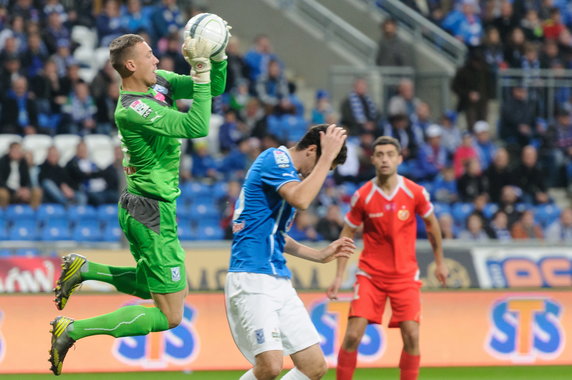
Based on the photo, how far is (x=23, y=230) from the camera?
14484mm

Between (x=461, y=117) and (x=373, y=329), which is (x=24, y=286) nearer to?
(x=373, y=329)

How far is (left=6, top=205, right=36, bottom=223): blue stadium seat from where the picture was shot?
571 inches

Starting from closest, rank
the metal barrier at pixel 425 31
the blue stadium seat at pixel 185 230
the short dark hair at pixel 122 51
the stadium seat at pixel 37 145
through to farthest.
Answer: the short dark hair at pixel 122 51
the blue stadium seat at pixel 185 230
the stadium seat at pixel 37 145
the metal barrier at pixel 425 31

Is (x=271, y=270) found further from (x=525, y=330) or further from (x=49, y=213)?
(x=49, y=213)

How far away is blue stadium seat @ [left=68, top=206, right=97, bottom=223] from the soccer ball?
7.74 meters

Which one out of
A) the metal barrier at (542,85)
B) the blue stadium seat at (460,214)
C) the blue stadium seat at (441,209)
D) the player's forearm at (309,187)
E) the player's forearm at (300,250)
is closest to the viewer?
the player's forearm at (309,187)

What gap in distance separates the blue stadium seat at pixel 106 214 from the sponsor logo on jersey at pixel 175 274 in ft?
23.5

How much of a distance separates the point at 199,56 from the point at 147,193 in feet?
3.37

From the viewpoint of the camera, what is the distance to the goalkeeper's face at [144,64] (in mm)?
7484

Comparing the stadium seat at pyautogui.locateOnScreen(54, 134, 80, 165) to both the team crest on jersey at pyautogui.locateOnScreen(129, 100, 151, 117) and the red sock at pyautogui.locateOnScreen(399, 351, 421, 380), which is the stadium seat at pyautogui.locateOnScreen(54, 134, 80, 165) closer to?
the red sock at pyautogui.locateOnScreen(399, 351, 421, 380)

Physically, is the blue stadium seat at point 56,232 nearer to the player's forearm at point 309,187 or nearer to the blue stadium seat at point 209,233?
the blue stadium seat at point 209,233

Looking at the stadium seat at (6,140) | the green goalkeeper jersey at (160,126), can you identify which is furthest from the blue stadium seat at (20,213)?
the green goalkeeper jersey at (160,126)

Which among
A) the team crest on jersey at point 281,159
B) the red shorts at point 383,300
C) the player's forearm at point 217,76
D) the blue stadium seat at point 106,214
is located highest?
the player's forearm at point 217,76

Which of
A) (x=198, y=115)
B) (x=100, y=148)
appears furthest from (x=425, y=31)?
(x=198, y=115)
